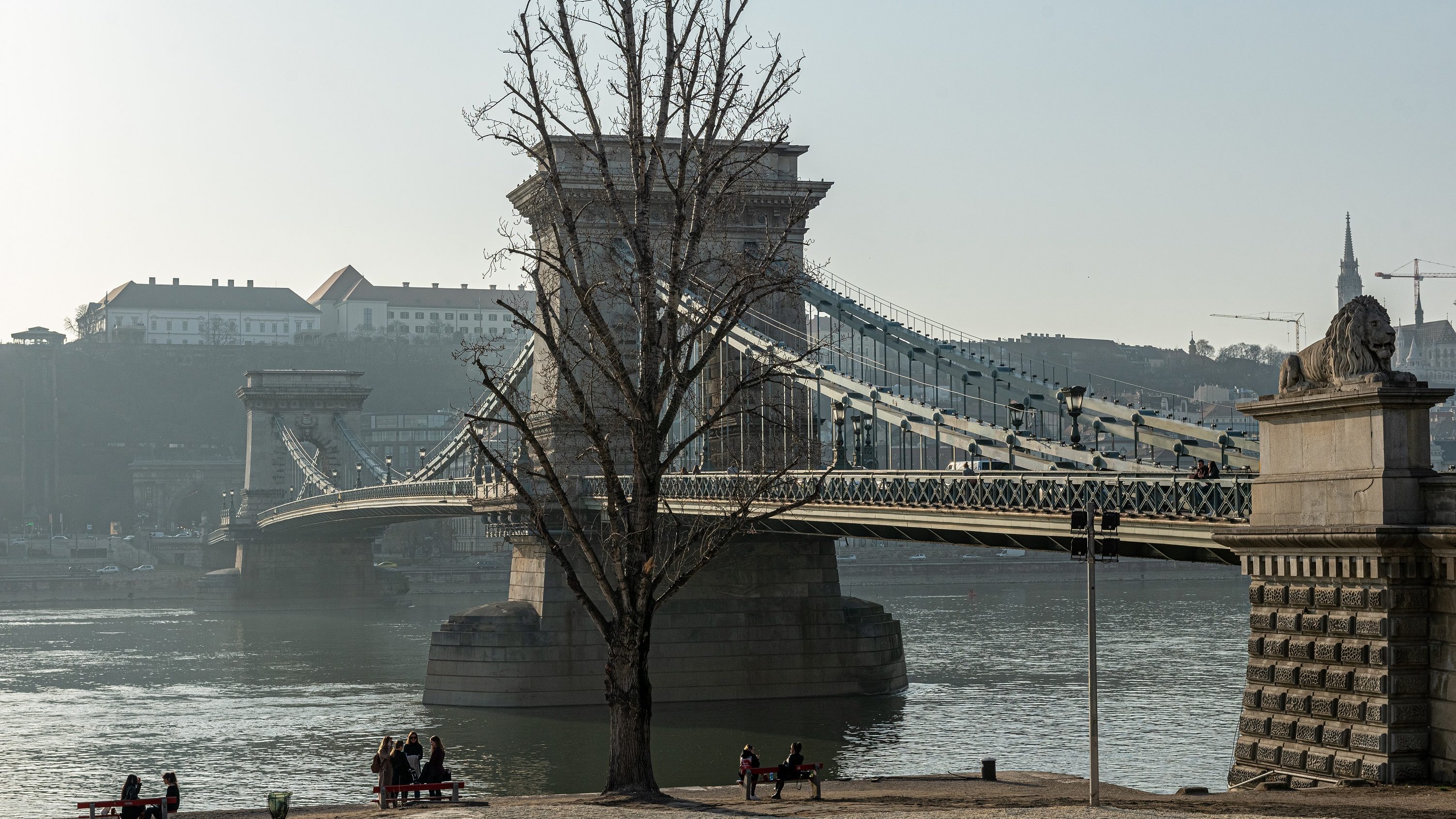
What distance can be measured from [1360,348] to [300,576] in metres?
91.7

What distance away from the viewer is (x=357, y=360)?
182500 millimetres

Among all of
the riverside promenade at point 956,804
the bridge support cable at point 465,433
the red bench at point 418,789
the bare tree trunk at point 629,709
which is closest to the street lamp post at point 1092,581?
the riverside promenade at point 956,804

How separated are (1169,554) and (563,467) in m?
26.6

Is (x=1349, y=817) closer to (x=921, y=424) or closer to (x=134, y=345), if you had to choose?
(x=921, y=424)

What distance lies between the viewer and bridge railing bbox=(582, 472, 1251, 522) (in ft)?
79.8

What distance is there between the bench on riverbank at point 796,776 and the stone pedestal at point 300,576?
78.1m

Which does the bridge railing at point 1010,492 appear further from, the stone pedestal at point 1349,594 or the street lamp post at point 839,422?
the stone pedestal at point 1349,594

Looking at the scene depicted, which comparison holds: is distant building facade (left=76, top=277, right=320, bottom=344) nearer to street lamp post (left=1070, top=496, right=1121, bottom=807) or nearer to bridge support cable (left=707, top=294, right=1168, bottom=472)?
bridge support cable (left=707, top=294, right=1168, bottom=472)

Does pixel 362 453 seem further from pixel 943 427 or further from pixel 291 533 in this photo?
pixel 943 427

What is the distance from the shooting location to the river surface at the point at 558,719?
36.0 m

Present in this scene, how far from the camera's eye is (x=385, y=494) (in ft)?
253

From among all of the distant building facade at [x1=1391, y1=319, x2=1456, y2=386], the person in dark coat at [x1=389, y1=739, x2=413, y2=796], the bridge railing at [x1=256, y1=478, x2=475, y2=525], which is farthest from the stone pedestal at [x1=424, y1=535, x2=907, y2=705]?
the distant building facade at [x1=1391, y1=319, x2=1456, y2=386]

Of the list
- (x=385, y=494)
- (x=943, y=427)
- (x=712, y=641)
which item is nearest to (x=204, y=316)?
(x=385, y=494)

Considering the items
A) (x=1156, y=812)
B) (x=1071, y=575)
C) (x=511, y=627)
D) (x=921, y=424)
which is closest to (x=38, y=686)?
(x=511, y=627)
